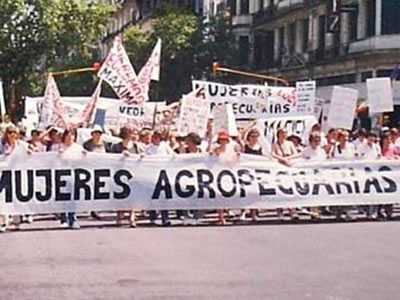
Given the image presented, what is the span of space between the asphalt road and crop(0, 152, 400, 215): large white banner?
1.90ft

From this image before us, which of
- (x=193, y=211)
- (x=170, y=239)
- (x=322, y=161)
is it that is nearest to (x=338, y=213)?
(x=322, y=161)

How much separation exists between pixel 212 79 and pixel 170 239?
51.3m

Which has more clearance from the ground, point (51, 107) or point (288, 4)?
point (288, 4)

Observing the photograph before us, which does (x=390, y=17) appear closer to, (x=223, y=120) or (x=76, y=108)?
(x=76, y=108)

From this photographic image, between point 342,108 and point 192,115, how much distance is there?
302cm

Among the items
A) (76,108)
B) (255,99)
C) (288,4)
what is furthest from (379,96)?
(288,4)

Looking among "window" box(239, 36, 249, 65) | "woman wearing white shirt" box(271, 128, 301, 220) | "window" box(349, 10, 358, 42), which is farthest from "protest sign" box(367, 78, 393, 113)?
"window" box(239, 36, 249, 65)

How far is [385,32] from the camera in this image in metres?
55.5

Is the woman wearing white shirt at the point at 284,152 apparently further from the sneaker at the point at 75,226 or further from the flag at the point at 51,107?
the flag at the point at 51,107

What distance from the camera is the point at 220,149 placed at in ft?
67.9

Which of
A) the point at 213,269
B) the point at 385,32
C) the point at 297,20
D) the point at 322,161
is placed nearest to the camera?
the point at 213,269

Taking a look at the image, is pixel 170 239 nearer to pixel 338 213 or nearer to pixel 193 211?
pixel 193 211

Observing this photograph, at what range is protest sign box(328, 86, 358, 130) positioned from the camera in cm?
2491

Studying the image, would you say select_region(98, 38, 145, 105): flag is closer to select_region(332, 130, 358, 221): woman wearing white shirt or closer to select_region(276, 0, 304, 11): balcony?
select_region(332, 130, 358, 221): woman wearing white shirt
